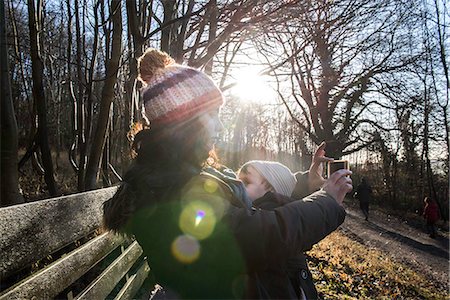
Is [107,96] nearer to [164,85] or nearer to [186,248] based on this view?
[164,85]

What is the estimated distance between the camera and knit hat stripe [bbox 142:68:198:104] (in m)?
1.80

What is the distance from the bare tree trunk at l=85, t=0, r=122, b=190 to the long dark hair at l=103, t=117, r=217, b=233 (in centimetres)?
377

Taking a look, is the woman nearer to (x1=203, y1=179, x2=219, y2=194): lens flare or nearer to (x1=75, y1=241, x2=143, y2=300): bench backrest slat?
(x1=203, y1=179, x2=219, y2=194): lens flare

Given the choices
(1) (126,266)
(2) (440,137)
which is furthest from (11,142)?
(2) (440,137)

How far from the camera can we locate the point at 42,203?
198 cm

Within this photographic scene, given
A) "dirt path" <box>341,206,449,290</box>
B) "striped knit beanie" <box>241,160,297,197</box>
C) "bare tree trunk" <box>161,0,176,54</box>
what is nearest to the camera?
"striped knit beanie" <box>241,160,297,197</box>

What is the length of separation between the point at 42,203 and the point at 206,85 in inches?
40.3

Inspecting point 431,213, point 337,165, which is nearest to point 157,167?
point 337,165

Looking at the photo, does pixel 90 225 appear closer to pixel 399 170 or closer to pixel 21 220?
pixel 21 220

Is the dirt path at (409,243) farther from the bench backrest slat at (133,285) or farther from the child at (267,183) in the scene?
the child at (267,183)

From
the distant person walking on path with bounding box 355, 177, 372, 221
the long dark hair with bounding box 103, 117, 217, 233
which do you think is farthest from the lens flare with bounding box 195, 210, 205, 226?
the distant person walking on path with bounding box 355, 177, 372, 221

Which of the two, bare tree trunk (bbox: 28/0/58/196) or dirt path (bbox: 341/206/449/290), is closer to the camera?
bare tree trunk (bbox: 28/0/58/196)

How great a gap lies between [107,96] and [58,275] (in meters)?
3.62

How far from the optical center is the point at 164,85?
1.80 metres
